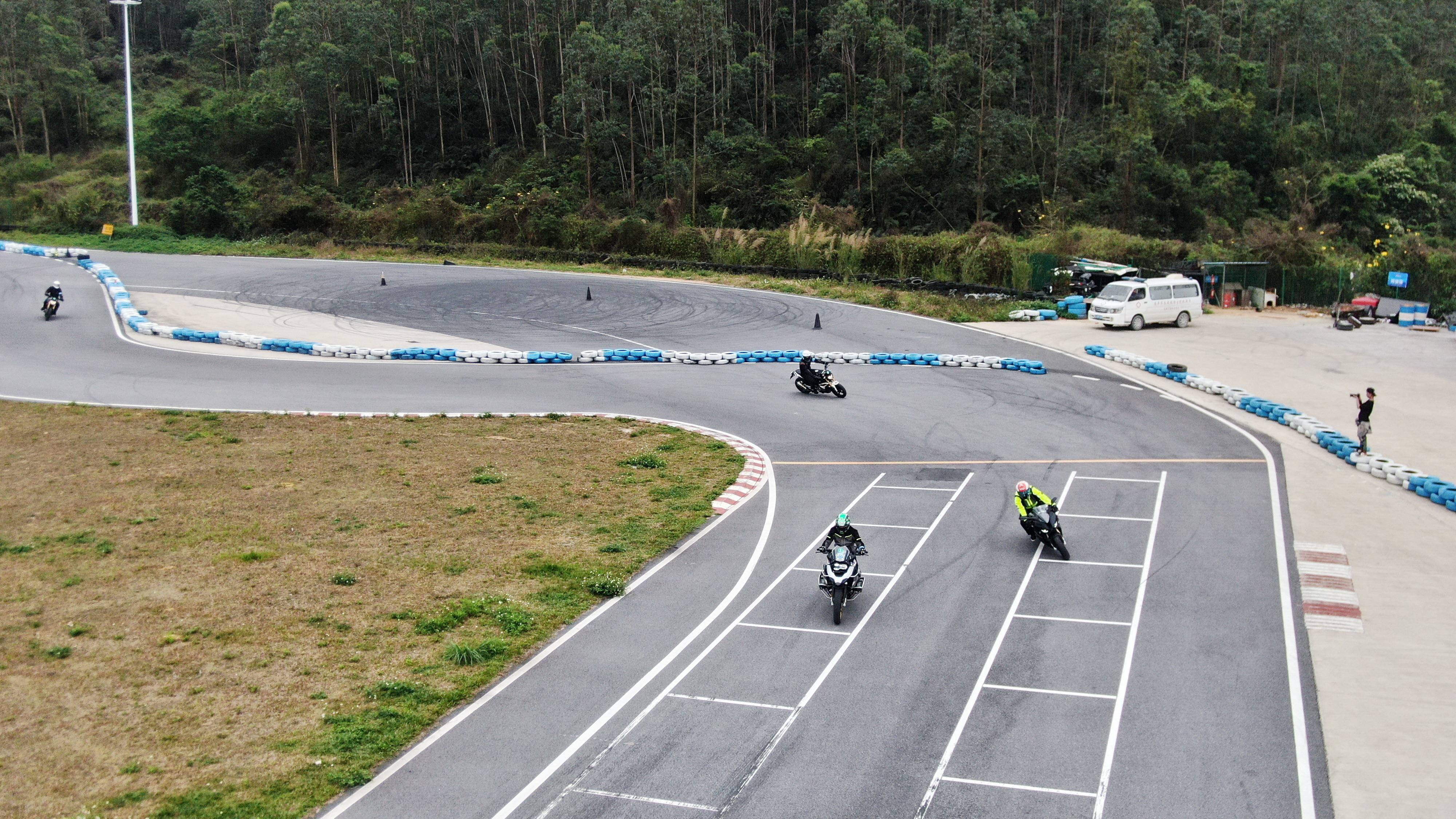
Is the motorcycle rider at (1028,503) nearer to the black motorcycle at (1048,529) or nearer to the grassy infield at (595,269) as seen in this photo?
the black motorcycle at (1048,529)

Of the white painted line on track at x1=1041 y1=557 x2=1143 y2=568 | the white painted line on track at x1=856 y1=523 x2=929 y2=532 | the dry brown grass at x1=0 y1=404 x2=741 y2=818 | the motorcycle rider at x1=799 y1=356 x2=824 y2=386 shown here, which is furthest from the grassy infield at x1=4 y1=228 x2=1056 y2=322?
the white painted line on track at x1=1041 y1=557 x2=1143 y2=568

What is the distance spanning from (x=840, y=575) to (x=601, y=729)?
4916 mm

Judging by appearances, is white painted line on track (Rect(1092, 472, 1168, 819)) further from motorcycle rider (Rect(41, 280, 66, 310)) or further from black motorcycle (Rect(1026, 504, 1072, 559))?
motorcycle rider (Rect(41, 280, 66, 310))

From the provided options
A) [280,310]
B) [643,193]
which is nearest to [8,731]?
[280,310]

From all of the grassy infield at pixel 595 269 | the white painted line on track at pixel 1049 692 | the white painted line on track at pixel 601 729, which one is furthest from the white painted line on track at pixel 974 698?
the grassy infield at pixel 595 269

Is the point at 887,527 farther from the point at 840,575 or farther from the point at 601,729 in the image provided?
the point at 601,729

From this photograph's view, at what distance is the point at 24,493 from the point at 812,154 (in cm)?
6233

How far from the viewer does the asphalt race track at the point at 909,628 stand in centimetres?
1205

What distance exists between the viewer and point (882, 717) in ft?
44.3

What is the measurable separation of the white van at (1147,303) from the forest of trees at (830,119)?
21.7 metres

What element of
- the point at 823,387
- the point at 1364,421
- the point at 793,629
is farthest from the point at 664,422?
the point at 1364,421

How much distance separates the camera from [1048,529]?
1897cm

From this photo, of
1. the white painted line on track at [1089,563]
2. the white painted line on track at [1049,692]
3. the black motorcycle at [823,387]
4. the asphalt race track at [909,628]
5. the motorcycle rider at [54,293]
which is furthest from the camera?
the motorcycle rider at [54,293]

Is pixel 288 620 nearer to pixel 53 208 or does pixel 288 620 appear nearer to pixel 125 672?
pixel 125 672
